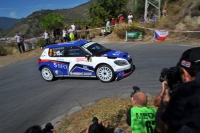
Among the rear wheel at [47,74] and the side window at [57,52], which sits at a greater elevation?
the side window at [57,52]

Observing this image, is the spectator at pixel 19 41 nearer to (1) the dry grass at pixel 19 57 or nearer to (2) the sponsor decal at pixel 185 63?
(1) the dry grass at pixel 19 57

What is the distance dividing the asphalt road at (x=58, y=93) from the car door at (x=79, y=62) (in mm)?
474

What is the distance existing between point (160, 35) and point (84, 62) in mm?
9989

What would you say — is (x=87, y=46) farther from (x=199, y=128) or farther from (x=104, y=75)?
(x=199, y=128)

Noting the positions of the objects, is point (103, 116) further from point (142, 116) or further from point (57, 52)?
point (57, 52)

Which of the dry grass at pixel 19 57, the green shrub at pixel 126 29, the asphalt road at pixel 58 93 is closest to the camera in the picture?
the asphalt road at pixel 58 93

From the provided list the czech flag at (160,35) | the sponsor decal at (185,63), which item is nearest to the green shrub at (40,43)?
the czech flag at (160,35)

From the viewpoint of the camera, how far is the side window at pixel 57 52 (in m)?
10.6

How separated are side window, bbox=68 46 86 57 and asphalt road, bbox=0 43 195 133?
4.22 feet

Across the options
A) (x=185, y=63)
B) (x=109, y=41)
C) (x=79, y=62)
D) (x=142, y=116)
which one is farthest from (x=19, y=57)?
(x=185, y=63)

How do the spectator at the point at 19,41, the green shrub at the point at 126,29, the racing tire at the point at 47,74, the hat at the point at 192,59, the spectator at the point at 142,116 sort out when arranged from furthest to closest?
the spectator at the point at 19,41
the green shrub at the point at 126,29
the racing tire at the point at 47,74
the spectator at the point at 142,116
the hat at the point at 192,59

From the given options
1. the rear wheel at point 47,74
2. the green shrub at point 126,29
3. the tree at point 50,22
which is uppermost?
the tree at point 50,22

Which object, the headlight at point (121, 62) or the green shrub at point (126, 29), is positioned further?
the green shrub at point (126, 29)

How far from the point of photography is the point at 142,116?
3656mm
